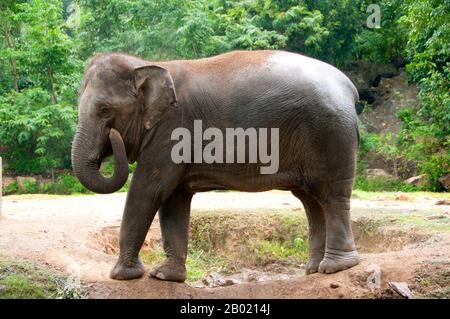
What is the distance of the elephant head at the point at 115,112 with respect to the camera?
650cm

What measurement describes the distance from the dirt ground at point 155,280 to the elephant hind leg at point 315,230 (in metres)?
0.26

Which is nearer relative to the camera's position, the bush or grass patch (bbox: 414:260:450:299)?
grass patch (bbox: 414:260:450:299)

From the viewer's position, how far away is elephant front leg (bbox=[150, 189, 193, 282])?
7.05 metres

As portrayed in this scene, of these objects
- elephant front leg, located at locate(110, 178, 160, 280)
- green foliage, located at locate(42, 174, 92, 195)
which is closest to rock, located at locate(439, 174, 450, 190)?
green foliage, located at locate(42, 174, 92, 195)

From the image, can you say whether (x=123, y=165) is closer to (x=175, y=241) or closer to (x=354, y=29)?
(x=175, y=241)

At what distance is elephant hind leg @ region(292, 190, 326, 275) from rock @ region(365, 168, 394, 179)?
40.7 ft

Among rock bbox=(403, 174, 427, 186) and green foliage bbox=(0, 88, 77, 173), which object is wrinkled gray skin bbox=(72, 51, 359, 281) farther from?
green foliage bbox=(0, 88, 77, 173)

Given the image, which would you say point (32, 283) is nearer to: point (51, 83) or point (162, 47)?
point (162, 47)

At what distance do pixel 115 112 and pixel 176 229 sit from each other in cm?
139

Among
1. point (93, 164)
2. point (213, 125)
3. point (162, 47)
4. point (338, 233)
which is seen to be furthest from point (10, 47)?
point (338, 233)

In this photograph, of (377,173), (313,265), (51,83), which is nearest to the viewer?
(313,265)

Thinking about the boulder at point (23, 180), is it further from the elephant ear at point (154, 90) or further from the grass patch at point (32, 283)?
the elephant ear at point (154, 90)

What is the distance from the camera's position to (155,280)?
694 centimetres

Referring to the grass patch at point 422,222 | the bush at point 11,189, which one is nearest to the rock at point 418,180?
the grass patch at point 422,222
